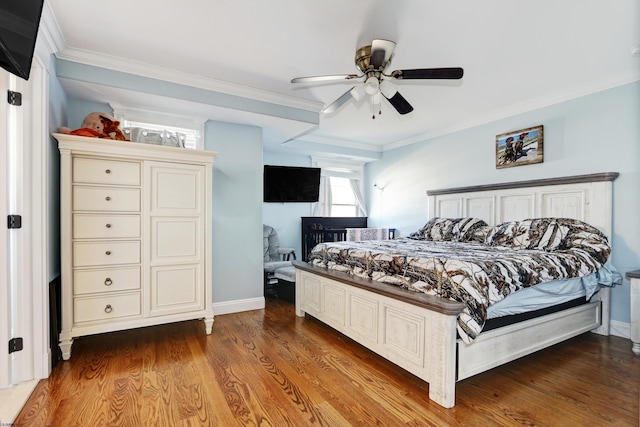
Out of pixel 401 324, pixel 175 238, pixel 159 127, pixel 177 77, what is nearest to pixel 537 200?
pixel 401 324

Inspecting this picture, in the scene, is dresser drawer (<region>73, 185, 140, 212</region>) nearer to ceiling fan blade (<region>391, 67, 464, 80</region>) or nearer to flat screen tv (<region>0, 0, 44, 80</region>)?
flat screen tv (<region>0, 0, 44, 80</region>)

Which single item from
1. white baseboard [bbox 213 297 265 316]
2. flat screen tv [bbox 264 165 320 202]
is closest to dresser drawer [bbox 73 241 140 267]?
white baseboard [bbox 213 297 265 316]

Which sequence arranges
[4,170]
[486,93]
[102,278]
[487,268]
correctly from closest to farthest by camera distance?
[4,170] < [487,268] < [102,278] < [486,93]

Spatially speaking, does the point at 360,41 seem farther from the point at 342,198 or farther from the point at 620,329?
the point at 342,198

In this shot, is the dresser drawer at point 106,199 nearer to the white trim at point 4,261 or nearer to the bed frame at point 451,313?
the white trim at point 4,261

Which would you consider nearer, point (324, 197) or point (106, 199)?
point (106, 199)

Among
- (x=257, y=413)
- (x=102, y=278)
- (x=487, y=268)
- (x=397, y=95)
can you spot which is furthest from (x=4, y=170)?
(x=487, y=268)

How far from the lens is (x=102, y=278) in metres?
2.43

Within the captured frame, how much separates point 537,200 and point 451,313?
258 cm

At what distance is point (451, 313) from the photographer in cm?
173

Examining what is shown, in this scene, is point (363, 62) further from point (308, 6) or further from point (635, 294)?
point (635, 294)

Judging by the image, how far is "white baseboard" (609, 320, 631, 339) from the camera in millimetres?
2799

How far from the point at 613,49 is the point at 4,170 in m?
4.58

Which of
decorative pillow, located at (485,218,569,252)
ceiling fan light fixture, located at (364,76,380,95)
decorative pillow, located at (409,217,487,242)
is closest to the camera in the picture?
ceiling fan light fixture, located at (364,76,380,95)
